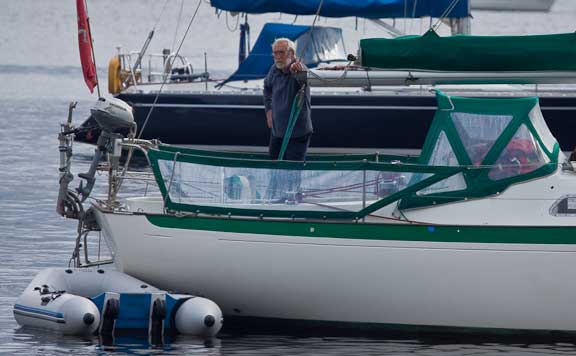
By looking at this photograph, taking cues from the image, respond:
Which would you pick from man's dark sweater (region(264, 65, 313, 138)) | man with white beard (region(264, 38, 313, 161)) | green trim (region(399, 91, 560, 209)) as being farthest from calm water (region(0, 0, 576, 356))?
man's dark sweater (region(264, 65, 313, 138))

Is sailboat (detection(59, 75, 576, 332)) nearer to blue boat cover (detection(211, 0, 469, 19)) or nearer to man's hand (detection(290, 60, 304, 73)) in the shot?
man's hand (detection(290, 60, 304, 73))

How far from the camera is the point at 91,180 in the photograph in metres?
13.0

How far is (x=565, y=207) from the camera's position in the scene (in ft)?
39.0

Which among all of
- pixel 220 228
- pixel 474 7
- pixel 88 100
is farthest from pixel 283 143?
pixel 88 100

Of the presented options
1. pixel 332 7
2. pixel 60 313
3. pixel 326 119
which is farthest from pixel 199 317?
pixel 326 119

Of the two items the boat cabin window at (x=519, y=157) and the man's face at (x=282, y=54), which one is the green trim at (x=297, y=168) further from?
the man's face at (x=282, y=54)

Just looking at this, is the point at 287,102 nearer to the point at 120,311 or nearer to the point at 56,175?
the point at 120,311

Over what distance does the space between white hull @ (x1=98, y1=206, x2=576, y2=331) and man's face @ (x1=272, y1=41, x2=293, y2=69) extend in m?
1.79

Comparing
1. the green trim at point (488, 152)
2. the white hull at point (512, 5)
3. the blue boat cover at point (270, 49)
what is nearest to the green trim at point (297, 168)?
the green trim at point (488, 152)

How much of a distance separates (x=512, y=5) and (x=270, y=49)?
5431 millimetres

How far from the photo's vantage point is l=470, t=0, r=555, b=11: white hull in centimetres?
2900

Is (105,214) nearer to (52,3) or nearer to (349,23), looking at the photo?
(349,23)

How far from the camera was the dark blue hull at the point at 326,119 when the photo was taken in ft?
83.8

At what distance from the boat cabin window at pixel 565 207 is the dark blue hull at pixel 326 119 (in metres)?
13.5
